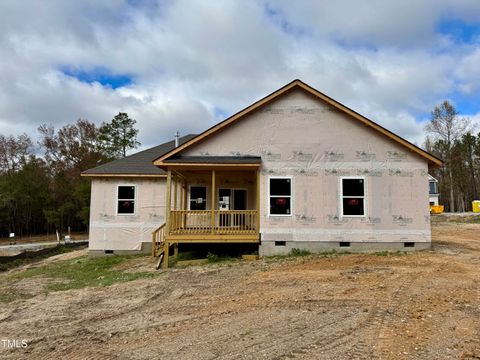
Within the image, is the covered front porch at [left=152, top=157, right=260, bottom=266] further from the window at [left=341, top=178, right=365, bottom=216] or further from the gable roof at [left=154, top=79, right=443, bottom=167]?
the window at [left=341, top=178, right=365, bottom=216]

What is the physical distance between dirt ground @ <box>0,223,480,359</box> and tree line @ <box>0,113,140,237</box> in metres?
32.6

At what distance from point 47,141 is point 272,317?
45.7 m

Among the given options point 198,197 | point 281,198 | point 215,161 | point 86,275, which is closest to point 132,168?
point 198,197

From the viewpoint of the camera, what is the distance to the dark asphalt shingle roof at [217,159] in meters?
13.5

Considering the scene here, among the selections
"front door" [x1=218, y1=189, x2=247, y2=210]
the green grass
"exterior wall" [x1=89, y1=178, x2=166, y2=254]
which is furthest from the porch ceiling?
"exterior wall" [x1=89, y1=178, x2=166, y2=254]

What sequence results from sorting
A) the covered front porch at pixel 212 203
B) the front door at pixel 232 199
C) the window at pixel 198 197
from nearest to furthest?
the covered front porch at pixel 212 203, the front door at pixel 232 199, the window at pixel 198 197

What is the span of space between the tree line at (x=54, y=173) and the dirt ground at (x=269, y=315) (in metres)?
32.6

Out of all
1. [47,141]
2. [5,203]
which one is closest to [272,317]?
[5,203]

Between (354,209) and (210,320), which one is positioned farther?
(354,209)

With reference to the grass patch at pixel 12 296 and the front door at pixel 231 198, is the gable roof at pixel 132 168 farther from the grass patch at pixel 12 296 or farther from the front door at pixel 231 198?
the grass patch at pixel 12 296

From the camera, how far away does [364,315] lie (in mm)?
6785

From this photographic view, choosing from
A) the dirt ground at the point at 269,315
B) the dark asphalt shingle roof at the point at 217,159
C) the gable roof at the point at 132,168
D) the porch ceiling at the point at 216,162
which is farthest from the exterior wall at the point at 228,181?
the dirt ground at the point at 269,315

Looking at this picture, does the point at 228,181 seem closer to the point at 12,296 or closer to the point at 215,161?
the point at 215,161

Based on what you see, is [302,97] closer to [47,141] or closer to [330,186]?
[330,186]
